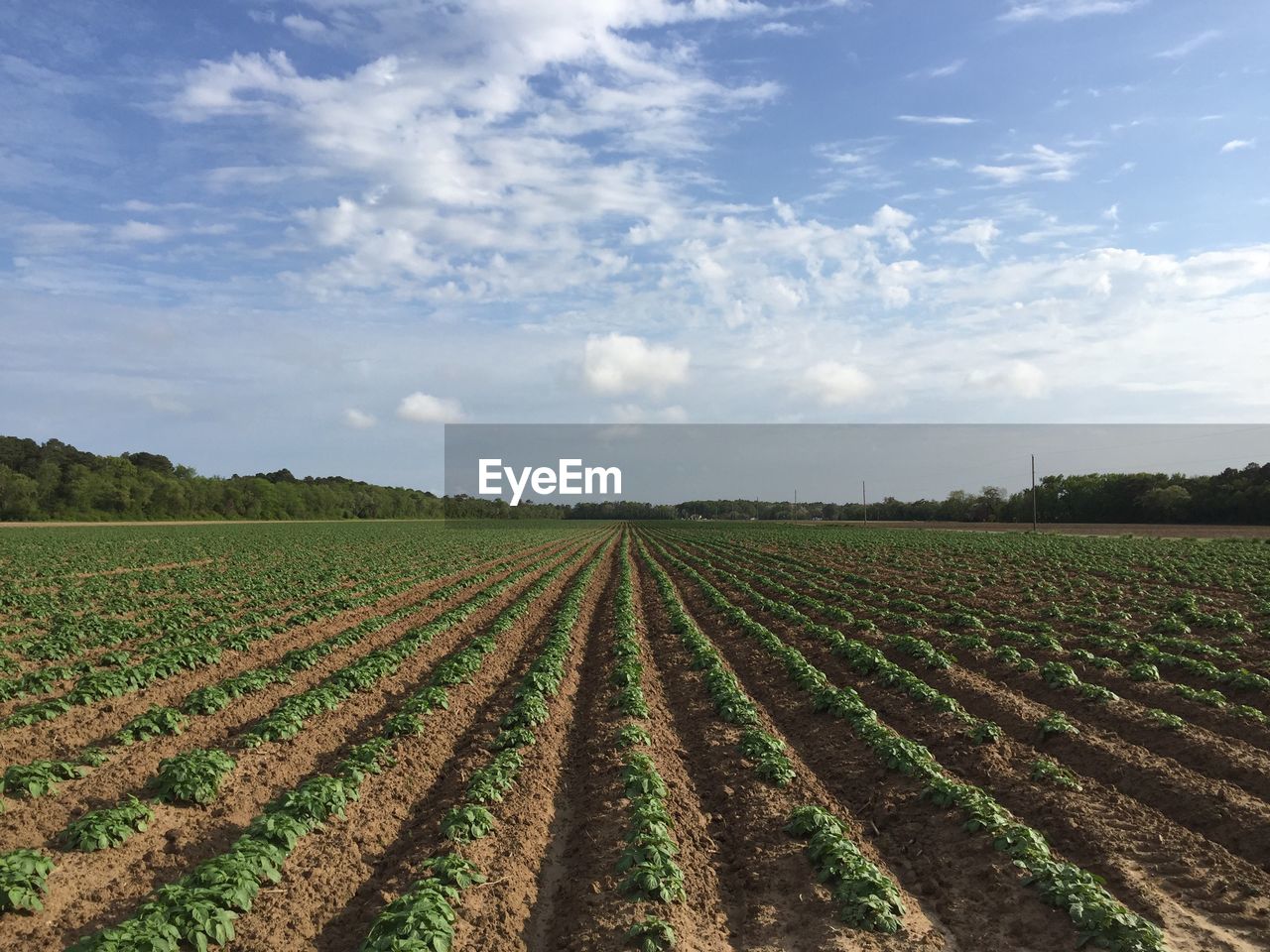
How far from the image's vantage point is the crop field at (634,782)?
21.8ft

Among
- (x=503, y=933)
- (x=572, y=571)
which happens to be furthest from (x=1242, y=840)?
(x=572, y=571)

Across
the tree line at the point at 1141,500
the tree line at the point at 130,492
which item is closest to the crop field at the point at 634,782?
the tree line at the point at 1141,500

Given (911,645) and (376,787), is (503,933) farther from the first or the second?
(911,645)

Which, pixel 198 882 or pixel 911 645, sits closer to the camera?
pixel 198 882

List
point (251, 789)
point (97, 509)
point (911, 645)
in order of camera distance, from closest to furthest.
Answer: point (251, 789) → point (911, 645) → point (97, 509)

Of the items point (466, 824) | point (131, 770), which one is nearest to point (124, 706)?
point (131, 770)

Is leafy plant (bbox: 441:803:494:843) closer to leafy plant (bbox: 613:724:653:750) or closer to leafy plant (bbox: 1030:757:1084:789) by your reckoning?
leafy plant (bbox: 613:724:653:750)

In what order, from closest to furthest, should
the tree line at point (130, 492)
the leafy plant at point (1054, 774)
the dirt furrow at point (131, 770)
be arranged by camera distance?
the dirt furrow at point (131, 770) → the leafy plant at point (1054, 774) → the tree line at point (130, 492)

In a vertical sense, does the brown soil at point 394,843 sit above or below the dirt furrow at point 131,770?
below

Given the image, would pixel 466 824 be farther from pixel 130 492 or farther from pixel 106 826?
pixel 130 492

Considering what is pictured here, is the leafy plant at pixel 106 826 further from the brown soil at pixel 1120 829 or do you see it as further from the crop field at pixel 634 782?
the brown soil at pixel 1120 829

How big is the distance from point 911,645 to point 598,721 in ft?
27.2

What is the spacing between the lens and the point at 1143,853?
7980mm

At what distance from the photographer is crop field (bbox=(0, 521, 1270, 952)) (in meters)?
6.65
